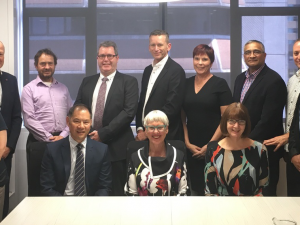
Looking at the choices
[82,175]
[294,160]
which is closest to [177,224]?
[82,175]

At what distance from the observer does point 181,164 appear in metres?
3.33

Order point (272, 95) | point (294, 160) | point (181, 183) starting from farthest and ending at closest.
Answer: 1. point (272, 95)
2. point (294, 160)
3. point (181, 183)

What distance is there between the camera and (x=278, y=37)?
231 inches

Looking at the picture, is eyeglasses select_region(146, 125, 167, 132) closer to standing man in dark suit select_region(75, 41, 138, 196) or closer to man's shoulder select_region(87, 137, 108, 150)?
man's shoulder select_region(87, 137, 108, 150)

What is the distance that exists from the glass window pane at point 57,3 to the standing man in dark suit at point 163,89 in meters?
2.07

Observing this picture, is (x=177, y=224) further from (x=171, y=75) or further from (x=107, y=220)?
(x=171, y=75)

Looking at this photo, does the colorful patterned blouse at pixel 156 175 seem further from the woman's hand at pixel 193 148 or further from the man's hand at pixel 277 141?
the man's hand at pixel 277 141

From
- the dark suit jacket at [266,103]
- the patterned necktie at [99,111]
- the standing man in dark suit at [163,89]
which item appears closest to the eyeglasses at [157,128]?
the standing man in dark suit at [163,89]

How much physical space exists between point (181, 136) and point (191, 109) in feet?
0.93

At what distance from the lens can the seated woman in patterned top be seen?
3285mm

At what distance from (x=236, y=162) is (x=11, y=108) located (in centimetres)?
208

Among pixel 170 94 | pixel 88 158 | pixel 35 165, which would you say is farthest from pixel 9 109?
pixel 170 94

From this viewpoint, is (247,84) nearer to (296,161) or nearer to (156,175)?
(296,161)

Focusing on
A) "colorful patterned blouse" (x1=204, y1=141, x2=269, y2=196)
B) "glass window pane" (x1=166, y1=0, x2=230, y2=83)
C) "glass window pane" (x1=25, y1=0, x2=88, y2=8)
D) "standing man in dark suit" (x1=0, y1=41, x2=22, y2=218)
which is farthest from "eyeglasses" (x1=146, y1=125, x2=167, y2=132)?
"glass window pane" (x1=25, y1=0, x2=88, y2=8)
